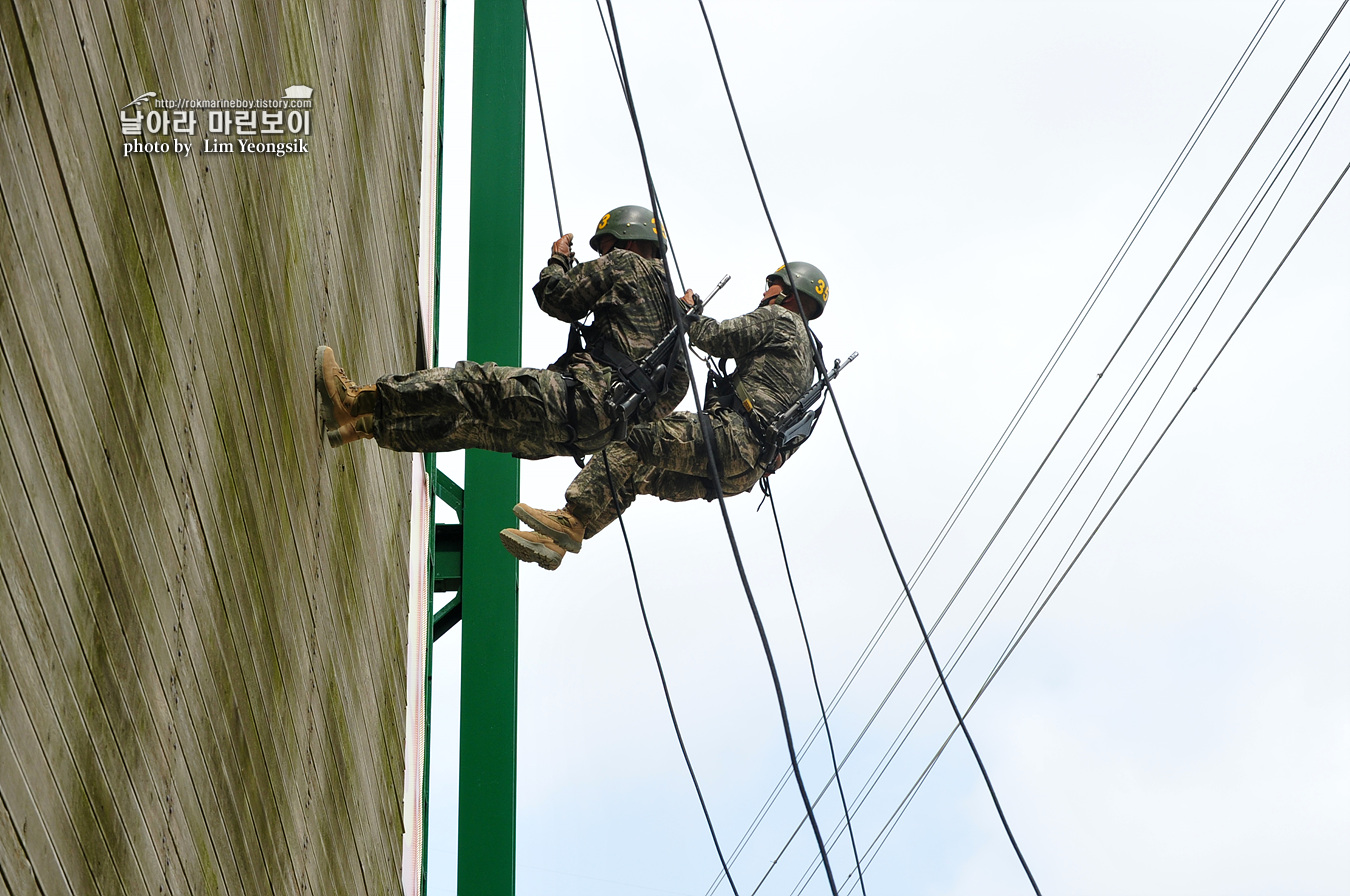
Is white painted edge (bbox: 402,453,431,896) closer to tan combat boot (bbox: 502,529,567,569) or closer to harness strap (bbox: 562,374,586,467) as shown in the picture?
tan combat boot (bbox: 502,529,567,569)

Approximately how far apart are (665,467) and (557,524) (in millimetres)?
550

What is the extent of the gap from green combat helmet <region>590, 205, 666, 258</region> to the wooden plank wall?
1205 millimetres

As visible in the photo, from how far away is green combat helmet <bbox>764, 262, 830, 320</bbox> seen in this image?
26.9ft

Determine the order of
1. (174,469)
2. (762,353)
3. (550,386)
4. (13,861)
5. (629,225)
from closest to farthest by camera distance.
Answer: (13,861), (174,469), (550,386), (629,225), (762,353)

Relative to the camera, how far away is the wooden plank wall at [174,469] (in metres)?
2.65

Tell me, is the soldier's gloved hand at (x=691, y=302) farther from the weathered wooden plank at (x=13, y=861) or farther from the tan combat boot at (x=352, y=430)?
the weathered wooden plank at (x=13, y=861)

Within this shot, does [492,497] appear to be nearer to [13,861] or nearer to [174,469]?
[174,469]

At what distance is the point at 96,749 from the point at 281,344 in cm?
195

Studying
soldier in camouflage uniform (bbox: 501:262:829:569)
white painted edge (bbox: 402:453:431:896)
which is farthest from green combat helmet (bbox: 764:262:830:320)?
white painted edge (bbox: 402:453:431:896)

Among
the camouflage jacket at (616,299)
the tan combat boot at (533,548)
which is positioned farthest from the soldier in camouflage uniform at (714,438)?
the camouflage jacket at (616,299)

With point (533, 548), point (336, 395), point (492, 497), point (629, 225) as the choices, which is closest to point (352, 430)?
point (336, 395)

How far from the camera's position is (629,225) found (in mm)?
6883

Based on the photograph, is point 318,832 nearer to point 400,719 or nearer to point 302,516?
point 302,516

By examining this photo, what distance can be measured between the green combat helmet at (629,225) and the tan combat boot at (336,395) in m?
1.64
